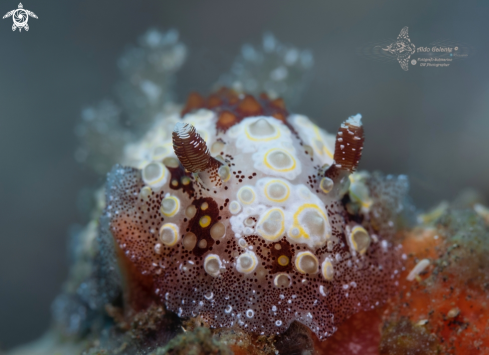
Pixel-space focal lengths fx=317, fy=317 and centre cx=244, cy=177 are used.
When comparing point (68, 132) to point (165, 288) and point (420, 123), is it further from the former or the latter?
point (420, 123)

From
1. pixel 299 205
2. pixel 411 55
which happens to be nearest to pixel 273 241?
pixel 299 205

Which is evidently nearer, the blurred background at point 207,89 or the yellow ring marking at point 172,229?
the yellow ring marking at point 172,229

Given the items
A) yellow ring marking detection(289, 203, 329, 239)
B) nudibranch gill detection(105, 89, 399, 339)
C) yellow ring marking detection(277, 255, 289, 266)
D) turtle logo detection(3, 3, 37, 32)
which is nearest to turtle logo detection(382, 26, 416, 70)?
nudibranch gill detection(105, 89, 399, 339)

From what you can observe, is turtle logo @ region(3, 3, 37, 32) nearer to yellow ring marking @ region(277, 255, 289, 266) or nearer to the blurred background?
the blurred background

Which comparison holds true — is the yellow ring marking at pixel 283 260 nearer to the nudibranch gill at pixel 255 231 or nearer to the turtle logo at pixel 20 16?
the nudibranch gill at pixel 255 231

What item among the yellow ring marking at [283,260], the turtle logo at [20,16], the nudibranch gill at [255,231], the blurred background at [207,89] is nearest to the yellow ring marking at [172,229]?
the nudibranch gill at [255,231]
